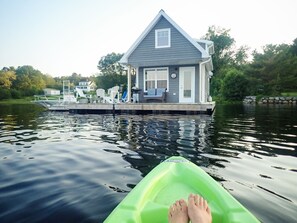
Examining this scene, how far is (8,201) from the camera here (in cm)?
251

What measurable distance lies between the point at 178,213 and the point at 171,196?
1.31 feet

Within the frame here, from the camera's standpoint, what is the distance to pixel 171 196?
2.08 metres

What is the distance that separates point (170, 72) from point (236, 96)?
2270 cm

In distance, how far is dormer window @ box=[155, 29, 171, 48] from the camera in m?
14.7

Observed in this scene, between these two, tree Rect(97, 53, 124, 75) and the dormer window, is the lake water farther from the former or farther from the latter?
tree Rect(97, 53, 124, 75)

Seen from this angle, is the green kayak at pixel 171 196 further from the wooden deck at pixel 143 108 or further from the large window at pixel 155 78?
the large window at pixel 155 78

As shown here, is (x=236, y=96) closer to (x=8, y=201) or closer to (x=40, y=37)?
(x=40, y=37)

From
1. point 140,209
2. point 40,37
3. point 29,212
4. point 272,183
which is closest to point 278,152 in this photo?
point 272,183

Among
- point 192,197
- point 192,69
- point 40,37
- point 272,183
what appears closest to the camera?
point 192,197

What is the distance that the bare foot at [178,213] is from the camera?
1621 mm

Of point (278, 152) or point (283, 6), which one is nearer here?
point (278, 152)

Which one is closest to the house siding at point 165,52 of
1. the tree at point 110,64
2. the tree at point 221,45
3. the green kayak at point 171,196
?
the green kayak at point 171,196

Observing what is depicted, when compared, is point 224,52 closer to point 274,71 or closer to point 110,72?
point 274,71

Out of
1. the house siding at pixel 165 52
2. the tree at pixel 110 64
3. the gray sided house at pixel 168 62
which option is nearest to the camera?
the house siding at pixel 165 52
